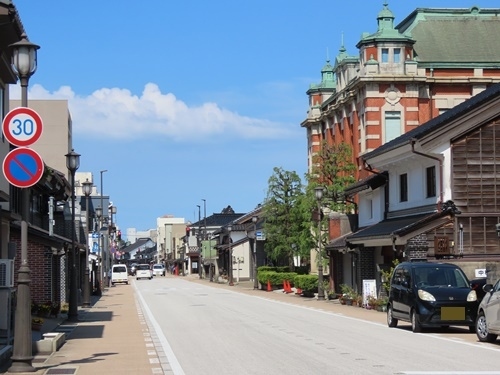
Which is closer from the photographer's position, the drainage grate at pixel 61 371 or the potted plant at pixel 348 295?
the drainage grate at pixel 61 371

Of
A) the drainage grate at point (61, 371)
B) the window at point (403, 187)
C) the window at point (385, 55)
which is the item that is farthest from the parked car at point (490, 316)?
the window at point (385, 55)

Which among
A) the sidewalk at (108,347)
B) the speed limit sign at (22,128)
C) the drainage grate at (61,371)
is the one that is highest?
the speed limit sign at (22,128)

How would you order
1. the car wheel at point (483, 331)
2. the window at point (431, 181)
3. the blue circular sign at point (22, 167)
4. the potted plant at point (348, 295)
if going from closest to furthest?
the blue circular sign at point (22, 167) → the car wheel at point (483, 331) → the window at point (431, 181) → the potted plant at point (348, 295)

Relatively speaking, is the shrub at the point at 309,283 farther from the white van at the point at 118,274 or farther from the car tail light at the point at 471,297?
the white van at the point at 118,274

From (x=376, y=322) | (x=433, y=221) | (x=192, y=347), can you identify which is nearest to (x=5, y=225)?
(x=192, y=347)

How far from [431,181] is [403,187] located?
11.3ft

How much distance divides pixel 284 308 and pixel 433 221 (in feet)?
26.3

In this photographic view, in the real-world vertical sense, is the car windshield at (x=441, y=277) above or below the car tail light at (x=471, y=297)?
above

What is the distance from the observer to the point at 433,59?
5888 cm

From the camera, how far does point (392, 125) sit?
56.6m

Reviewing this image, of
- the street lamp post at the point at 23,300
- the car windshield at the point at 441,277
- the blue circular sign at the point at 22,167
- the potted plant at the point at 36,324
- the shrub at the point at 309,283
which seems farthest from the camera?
the shrub at the point at 309,283

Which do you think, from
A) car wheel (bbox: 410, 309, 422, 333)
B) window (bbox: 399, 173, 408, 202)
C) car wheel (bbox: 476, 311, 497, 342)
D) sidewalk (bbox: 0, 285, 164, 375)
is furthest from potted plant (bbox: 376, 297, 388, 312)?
car wheel (bbox: 476, 311, 497, 342)

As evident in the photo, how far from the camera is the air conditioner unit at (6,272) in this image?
22.0 metres

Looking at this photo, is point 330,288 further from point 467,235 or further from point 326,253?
point 467,235
